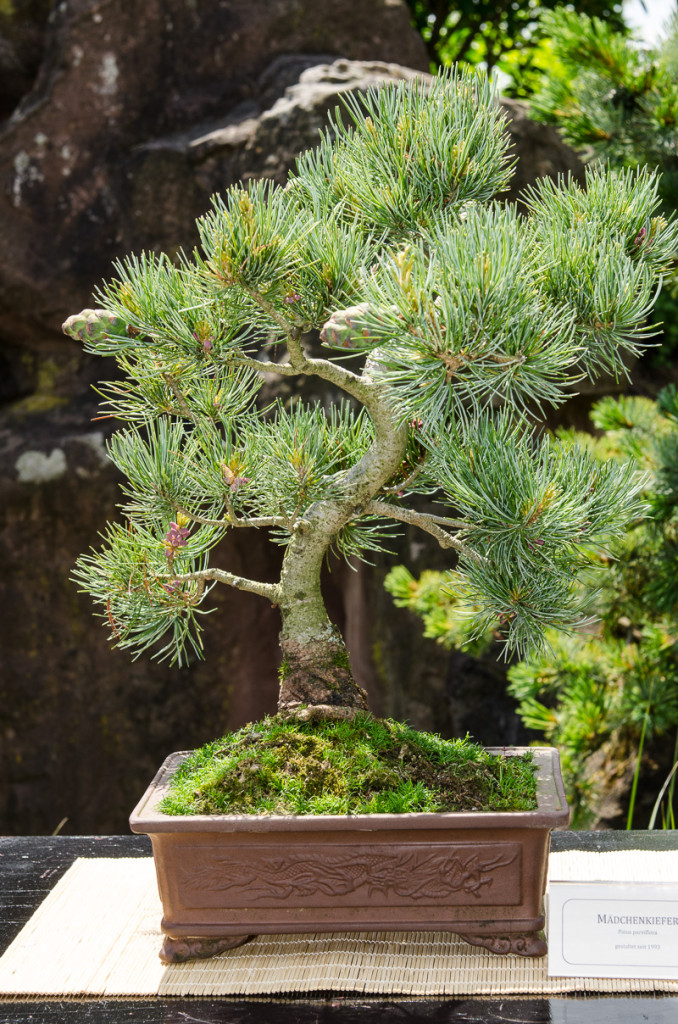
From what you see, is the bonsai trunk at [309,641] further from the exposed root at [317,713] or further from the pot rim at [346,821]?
the pot rim at [346,821]

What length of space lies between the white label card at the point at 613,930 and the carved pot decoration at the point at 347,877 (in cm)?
2

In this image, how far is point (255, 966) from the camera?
93 cm

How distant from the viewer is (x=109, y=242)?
6.54ft

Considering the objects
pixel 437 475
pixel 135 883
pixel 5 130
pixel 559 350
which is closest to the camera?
pixel 559 350

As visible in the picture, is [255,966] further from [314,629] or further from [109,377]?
[109,377]

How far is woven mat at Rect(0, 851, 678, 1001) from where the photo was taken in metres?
0.89

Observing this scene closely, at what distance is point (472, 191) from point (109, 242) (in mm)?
1205

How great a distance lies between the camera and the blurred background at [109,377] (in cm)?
195

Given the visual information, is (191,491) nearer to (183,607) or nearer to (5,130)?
(183,607)

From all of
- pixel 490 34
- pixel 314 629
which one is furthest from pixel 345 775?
pixel 490 34

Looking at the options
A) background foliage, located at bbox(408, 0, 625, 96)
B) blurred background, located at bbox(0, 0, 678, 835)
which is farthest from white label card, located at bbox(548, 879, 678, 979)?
background foliage, located at bbox(408, 0, 625, 96)

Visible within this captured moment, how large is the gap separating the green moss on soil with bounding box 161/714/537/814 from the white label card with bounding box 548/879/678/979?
0.33ft

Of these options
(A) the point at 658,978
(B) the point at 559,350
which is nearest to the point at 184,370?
(B) the point at 559,350

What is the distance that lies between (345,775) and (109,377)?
1.27 m
